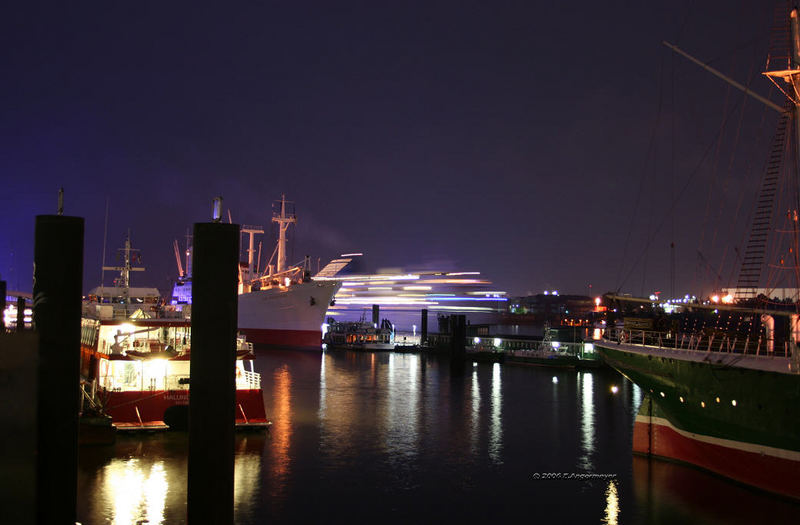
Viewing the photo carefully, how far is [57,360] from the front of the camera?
8.79 meters

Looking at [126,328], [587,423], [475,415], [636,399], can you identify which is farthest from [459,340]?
[126,328]

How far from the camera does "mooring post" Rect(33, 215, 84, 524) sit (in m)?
8.55

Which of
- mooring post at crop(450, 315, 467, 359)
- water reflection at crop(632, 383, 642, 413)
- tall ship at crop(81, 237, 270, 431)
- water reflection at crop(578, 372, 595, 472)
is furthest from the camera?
mooring post at crop(450, 315, 467, 359)

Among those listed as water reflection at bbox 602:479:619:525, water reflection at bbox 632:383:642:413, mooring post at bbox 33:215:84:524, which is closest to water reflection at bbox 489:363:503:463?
water reflection at bbox 602:479:619:525

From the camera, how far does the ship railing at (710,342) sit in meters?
19.4

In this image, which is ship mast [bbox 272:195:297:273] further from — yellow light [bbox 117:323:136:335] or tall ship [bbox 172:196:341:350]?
yellow light [bbox 117:323:136:335]

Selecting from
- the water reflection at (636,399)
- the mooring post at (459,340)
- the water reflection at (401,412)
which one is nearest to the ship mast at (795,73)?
the water reflection at (401,412)

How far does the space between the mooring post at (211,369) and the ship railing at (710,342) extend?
48.5ft

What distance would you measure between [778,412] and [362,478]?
12143 mm

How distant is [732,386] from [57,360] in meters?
16.9

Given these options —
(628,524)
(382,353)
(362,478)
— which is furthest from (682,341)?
(382,353)

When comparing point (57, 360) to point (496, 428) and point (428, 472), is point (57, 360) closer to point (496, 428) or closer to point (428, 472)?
point (428, 472)

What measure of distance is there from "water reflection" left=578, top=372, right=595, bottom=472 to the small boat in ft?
112

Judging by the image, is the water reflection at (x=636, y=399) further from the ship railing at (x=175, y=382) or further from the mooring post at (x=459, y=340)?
the ship railing at (x=175, y=382)
